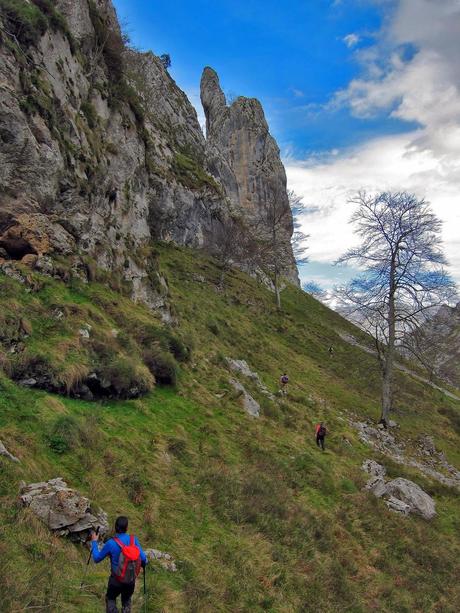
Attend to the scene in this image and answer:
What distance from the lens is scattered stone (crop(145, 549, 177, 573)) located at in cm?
716

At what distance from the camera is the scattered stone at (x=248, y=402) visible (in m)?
17.3

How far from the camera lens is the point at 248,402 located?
17.8 m

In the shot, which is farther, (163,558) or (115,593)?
(163,558)

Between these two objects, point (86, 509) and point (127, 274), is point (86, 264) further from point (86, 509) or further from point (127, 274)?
point (86, 509)

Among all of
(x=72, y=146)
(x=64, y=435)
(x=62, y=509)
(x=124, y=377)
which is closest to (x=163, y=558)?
(x=62, y=509)

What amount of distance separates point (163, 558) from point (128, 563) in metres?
2.23

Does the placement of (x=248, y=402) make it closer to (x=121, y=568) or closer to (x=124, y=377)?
(x=124, y=377)

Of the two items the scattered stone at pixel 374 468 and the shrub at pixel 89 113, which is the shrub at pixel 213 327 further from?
the shrub at pixel 89 113

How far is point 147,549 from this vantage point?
741cm

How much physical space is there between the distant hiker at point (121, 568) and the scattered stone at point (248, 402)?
38.6 ft

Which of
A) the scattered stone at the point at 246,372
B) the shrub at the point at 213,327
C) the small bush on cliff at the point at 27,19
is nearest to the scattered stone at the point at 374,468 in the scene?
the scattered stone at the point at 246,372

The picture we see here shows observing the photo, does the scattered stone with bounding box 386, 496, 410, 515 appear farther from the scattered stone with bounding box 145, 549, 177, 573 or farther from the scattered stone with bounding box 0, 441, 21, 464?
the scattered stone with bounding box 0, 441, 21, 464

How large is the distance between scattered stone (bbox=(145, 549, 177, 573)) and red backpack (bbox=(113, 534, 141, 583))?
188cm

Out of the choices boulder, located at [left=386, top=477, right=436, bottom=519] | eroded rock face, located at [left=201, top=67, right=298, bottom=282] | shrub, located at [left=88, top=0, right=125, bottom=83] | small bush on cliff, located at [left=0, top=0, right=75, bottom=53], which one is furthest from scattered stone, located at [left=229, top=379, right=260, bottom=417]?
eroded rock face, located at [left=201, top=67, right=298, bottom=282]
